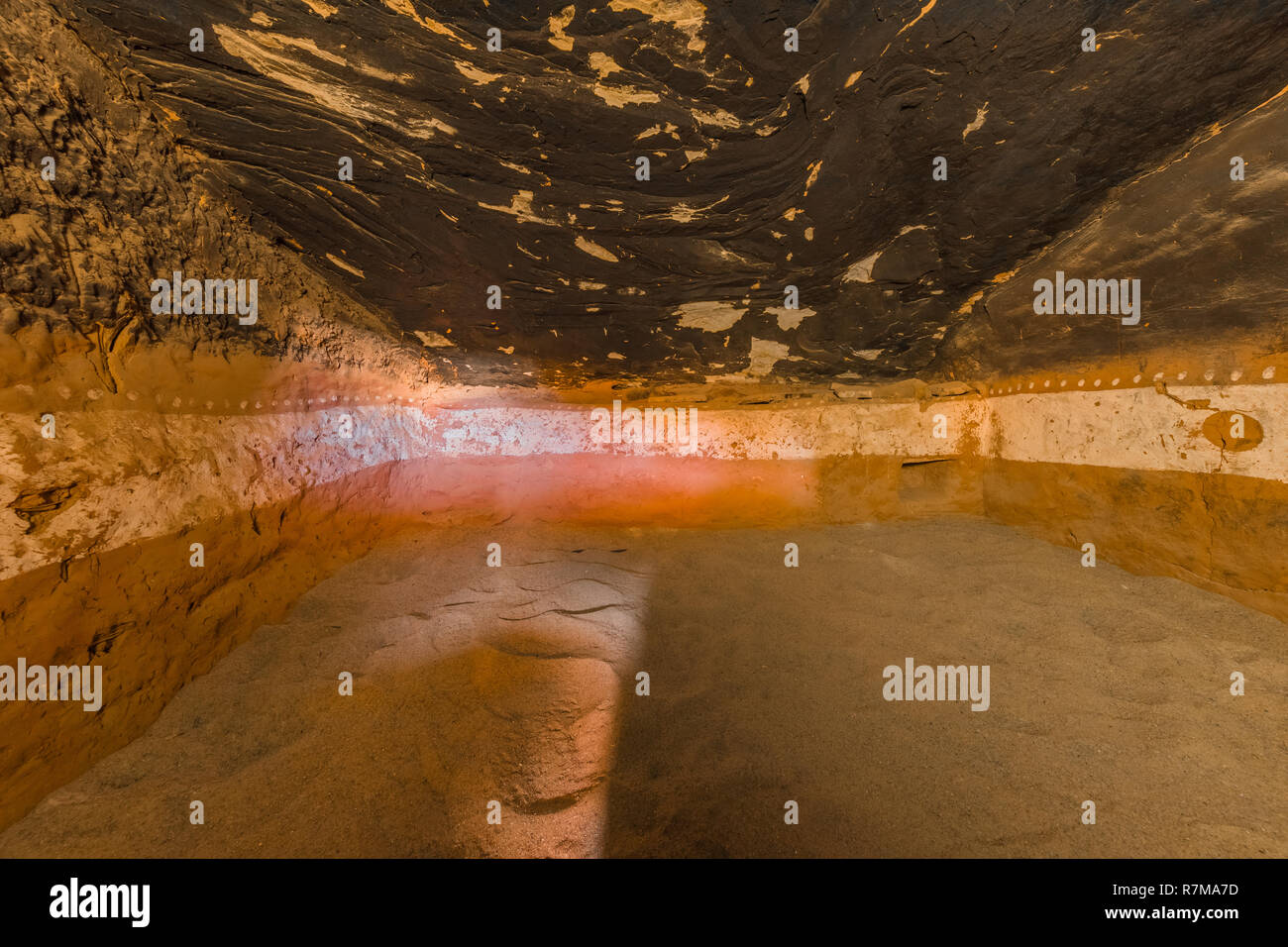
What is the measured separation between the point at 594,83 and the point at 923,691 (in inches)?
120

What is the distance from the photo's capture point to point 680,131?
2.29 meters

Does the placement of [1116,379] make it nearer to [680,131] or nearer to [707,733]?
[680,131]

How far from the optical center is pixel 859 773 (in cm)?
166

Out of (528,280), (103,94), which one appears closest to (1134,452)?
(528,280)

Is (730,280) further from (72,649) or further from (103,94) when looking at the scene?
(72,649)

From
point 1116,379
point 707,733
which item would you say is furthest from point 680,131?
point 1116,379

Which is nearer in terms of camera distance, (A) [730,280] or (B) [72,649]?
(B) [72,649]

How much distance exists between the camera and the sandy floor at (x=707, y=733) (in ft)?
4.70

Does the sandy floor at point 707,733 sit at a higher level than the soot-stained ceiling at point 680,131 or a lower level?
lower

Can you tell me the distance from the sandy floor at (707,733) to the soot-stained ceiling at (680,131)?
81.4 inches

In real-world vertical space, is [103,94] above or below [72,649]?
above

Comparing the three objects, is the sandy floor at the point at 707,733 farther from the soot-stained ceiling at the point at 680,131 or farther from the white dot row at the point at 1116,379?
the soot-stained ceiling at the point at 680,131

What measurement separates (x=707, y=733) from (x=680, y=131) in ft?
8.90

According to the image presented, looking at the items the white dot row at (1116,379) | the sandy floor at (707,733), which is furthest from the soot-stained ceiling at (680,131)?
the sandy floor at (707,733)
